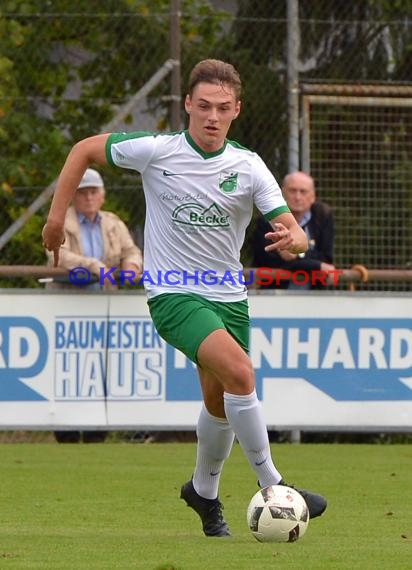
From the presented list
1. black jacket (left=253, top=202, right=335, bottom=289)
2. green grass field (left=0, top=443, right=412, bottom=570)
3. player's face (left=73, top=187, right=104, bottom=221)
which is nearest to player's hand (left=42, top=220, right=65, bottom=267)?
green grass field (left=0, top=443, right=412, bottom=570)

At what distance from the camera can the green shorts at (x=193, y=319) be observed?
6953mm

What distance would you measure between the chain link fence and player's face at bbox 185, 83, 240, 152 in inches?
240

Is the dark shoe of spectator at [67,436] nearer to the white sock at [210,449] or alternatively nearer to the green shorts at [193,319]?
the white sock at [210,449]

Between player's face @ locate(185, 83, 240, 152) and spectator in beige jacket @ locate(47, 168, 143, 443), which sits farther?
spectator in beige jacket @ locate(47, 168, 143, 443)

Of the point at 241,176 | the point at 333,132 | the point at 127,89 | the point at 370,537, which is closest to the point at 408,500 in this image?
the point at 370,537

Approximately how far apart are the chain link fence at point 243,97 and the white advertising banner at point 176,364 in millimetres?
1386

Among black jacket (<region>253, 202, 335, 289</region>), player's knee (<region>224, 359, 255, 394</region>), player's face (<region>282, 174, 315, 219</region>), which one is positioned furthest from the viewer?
black jacket (<region>253, 202, 335, 289</region>)

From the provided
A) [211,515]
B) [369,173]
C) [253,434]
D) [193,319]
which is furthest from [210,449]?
[369,173]

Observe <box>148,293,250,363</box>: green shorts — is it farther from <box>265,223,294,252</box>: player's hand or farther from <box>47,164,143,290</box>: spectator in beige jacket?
<box>47,164,143,290</box>: spectator in beige jacket

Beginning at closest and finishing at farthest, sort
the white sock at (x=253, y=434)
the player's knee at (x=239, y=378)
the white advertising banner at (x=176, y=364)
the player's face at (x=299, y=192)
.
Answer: the player's knee at (x=239, y=378) → the white sock at (x=253, y=434) → the white advertising banner at (x=176, y=364) → the player's face at (x=299, y=192)

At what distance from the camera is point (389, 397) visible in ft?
40.3

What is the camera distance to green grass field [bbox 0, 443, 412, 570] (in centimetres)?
630

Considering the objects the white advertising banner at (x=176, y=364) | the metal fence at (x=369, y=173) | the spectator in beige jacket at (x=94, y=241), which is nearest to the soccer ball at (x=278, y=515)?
the white advertising banner at (x=176, y=364)

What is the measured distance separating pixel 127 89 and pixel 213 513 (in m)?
7.72
